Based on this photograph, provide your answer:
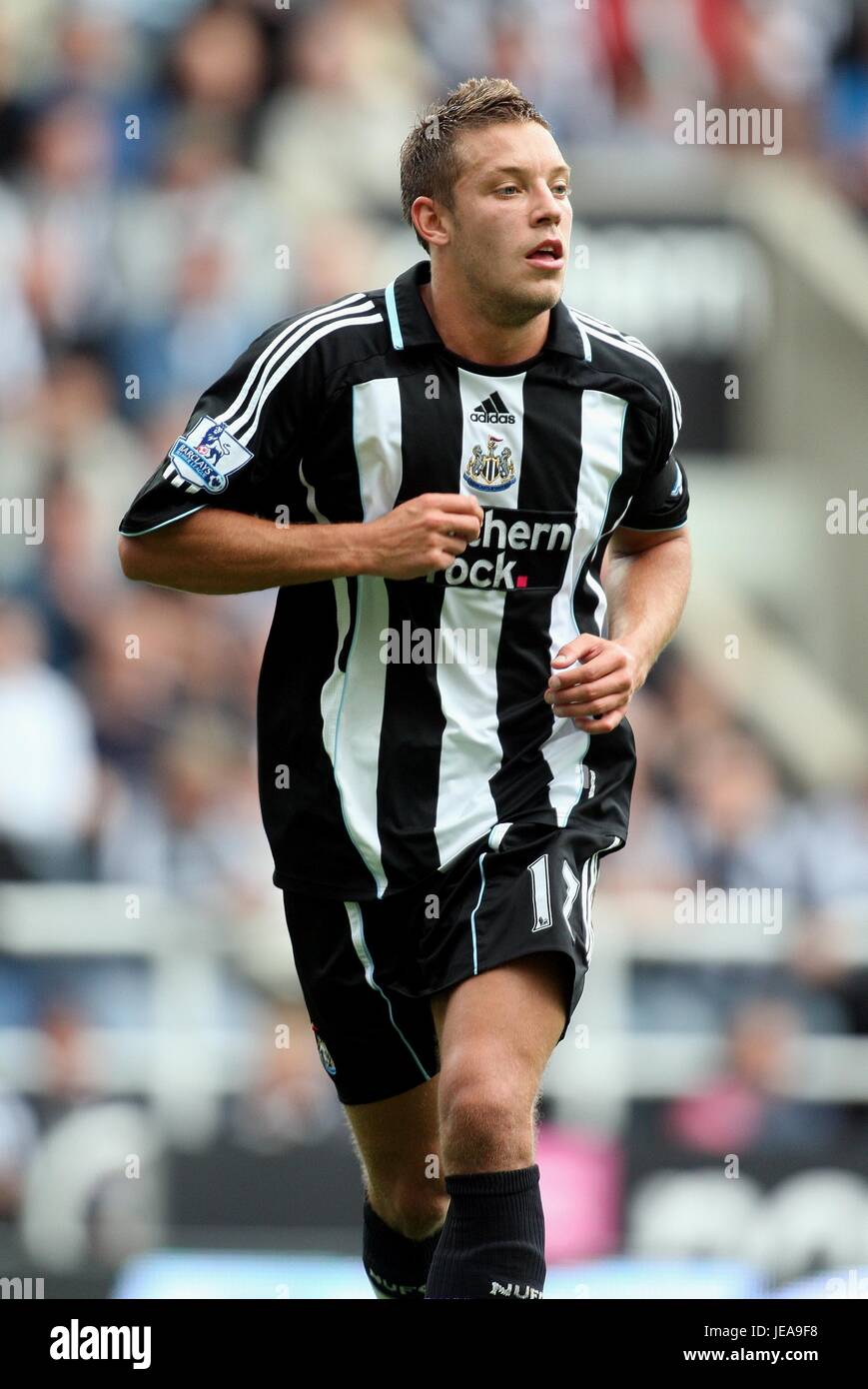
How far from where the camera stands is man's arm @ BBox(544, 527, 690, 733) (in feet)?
12.2

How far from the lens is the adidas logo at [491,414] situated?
12.9 ft

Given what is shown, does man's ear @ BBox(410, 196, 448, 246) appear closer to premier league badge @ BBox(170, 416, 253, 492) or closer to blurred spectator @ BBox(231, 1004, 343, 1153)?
premier league badge @ BBox(170, 416, 253, 492)

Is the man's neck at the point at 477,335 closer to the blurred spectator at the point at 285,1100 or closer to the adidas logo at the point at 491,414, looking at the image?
the adidas logo at the point at 491,414

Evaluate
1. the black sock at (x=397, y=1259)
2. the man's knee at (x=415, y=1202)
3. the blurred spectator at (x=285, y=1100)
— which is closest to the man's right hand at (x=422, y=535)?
the man's knee at (x=415, y=1202)

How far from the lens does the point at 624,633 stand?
411 centimetres

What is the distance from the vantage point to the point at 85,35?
1003 cm

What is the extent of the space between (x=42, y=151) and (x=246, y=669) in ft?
9.59

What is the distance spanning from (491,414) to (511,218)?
1.22 feet

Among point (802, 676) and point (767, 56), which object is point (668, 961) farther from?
point (767, 56)

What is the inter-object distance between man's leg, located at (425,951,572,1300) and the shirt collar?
1.29 m

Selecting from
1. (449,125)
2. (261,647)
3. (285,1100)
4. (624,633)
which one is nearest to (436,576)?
(624,633)

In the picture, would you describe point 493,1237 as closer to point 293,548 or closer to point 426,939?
point 426,939

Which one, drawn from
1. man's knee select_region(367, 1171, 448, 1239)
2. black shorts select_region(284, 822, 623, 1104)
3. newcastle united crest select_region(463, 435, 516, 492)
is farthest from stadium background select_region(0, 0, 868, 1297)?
newcastle united crest select_region(463, 435, 516, 492)

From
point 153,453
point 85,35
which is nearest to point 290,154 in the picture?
point 85,35
